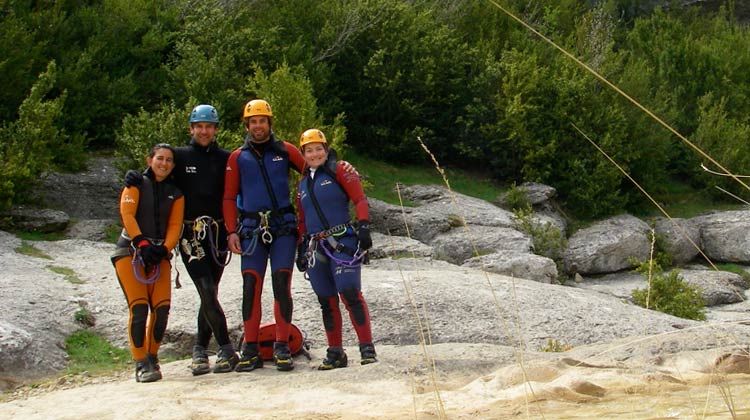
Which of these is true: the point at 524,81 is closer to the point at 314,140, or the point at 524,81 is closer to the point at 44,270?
the point at 44,270

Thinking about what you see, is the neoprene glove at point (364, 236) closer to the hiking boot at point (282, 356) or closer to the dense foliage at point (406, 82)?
the hiking boot at point (282, 356)

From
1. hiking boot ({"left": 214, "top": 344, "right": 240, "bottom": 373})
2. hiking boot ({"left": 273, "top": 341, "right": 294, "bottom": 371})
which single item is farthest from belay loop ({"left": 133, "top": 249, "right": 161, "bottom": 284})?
hiking boot ({"left": 273, "top": 341, "right": 294, "bottom": 371})

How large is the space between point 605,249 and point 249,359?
1443cm

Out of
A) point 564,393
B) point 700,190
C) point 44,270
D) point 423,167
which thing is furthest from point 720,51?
point 564,393

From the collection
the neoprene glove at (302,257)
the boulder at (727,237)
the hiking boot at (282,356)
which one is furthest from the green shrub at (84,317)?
the boulder at (727,237)

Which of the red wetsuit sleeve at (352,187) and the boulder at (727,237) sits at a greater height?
the red wetsuit sleeve at (352,187)

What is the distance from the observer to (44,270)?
11250 millimetres

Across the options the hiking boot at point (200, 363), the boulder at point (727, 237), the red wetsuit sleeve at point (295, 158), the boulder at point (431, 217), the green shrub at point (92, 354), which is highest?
the red wetsuit sleeve at point (295, 158)

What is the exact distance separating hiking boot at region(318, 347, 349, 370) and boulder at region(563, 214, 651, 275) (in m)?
13.4

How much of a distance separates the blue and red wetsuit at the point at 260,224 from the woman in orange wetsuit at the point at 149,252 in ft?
1.62

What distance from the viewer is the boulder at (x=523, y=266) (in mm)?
14883

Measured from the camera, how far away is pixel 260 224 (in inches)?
281

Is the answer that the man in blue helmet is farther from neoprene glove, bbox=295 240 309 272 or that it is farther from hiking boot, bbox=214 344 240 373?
neoprene glove, bbox=295 240 309 272

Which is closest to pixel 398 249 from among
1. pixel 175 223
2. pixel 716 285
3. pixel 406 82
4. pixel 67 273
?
pixel 67 273
